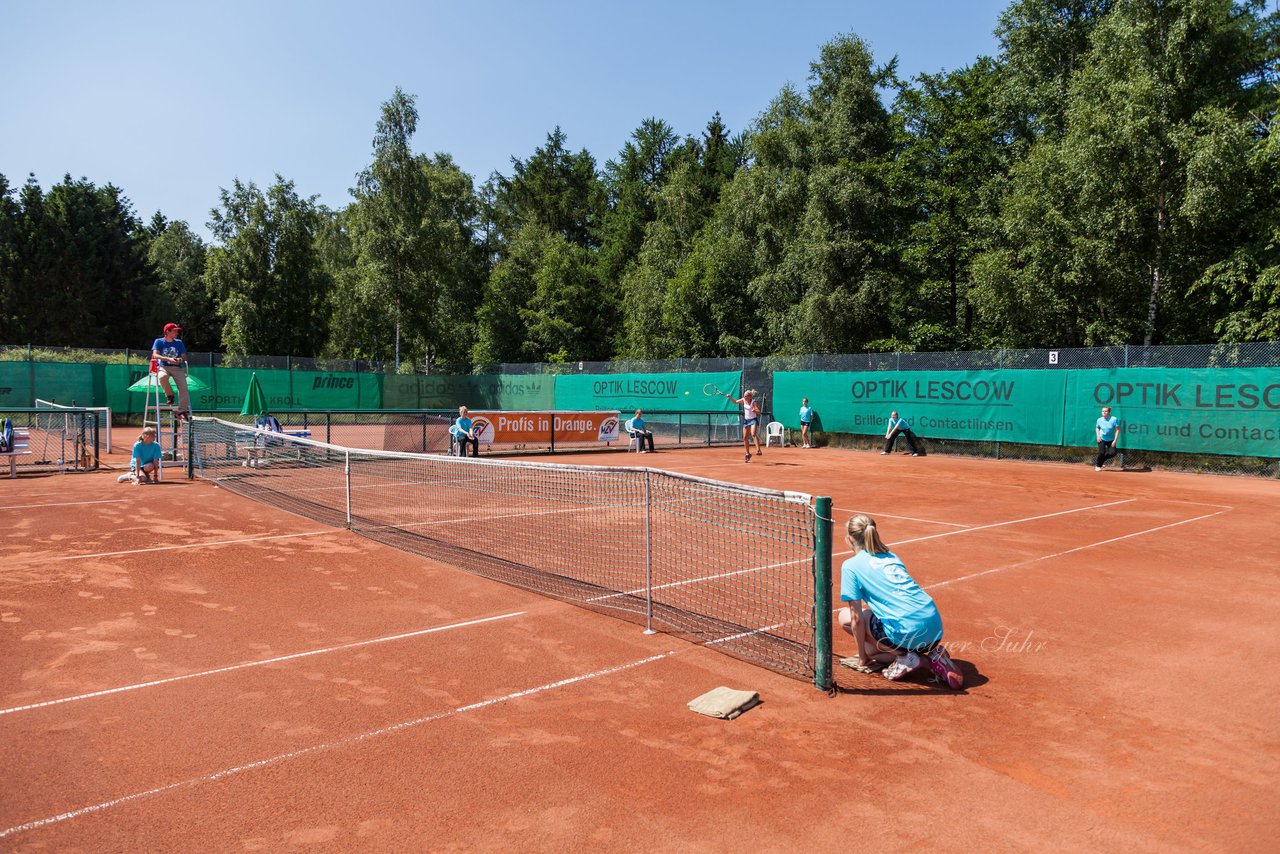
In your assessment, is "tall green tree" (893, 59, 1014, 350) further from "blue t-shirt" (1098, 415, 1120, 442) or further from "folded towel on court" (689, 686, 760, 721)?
"folded towel on court" (689, 686, 760, 721)

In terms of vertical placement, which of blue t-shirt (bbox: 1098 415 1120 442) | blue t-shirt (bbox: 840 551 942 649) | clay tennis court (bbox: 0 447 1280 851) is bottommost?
clay tennis court (bbox: 0 447 1280 851)

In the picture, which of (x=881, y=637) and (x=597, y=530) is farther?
(x=597, y=530)

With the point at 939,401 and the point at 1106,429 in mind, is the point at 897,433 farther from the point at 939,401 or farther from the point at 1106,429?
the point at 1106,429

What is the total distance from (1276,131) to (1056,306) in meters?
7.77

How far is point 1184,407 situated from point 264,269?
153 ft

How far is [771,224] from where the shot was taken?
4044 centimetres

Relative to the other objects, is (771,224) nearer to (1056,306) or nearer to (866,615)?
(1056,306)

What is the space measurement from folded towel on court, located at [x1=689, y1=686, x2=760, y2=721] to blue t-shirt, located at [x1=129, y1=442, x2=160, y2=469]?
13.6 meters

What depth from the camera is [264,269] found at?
47.9 metres

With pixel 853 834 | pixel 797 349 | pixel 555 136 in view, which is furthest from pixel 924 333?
pixel 555 136

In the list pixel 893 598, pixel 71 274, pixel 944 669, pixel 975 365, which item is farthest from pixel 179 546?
pixel 71 274

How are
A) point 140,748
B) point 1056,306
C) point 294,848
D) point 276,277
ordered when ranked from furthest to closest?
point 276,277 → point 1056,306 → point 140,748 → point 294,848

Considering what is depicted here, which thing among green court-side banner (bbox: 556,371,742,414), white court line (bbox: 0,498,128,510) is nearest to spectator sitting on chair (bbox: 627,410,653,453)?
green court-side banner (bbox: 556,371,742,414)

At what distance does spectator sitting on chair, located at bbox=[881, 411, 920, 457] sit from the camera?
80.3 ft
